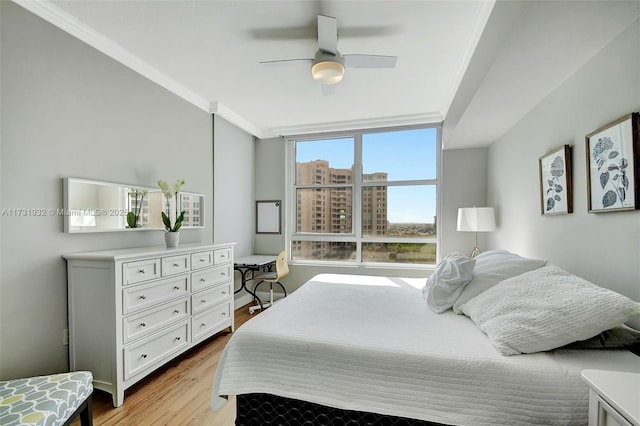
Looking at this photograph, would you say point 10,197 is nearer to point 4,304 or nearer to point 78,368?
point 4,304

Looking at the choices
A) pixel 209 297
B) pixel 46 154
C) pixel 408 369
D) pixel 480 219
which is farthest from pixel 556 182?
pixel 46 154

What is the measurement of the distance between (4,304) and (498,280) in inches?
118

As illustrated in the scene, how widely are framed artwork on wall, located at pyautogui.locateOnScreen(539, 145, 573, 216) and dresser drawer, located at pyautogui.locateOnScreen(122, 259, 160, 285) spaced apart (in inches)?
117

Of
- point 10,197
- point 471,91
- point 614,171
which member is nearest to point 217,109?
point 10,197

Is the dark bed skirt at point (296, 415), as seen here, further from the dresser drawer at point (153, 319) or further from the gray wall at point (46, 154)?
the gray wall at point (46, 154)

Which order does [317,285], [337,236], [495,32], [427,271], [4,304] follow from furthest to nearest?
[337,236], [427,271], [317,285], [4,304], [495,32]

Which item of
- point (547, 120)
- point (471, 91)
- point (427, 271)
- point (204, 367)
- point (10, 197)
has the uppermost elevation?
point (471, 91)

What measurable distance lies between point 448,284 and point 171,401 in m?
2.05

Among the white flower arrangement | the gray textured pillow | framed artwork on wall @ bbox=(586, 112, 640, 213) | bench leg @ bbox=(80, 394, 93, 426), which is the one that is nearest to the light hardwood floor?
bench leg @ bbox=(80, 394, 93, 426)

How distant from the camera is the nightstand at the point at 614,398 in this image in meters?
0.74

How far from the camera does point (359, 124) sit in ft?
13.2

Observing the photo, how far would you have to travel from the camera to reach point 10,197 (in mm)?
1709

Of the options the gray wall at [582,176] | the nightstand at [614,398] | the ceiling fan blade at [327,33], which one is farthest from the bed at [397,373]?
the ceiling fan blade at [327,33]

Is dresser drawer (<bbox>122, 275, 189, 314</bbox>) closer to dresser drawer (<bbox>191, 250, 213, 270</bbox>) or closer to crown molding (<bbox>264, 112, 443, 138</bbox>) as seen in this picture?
dresser drawer (<bbox>191, 250, 213, 270</bbox>)
